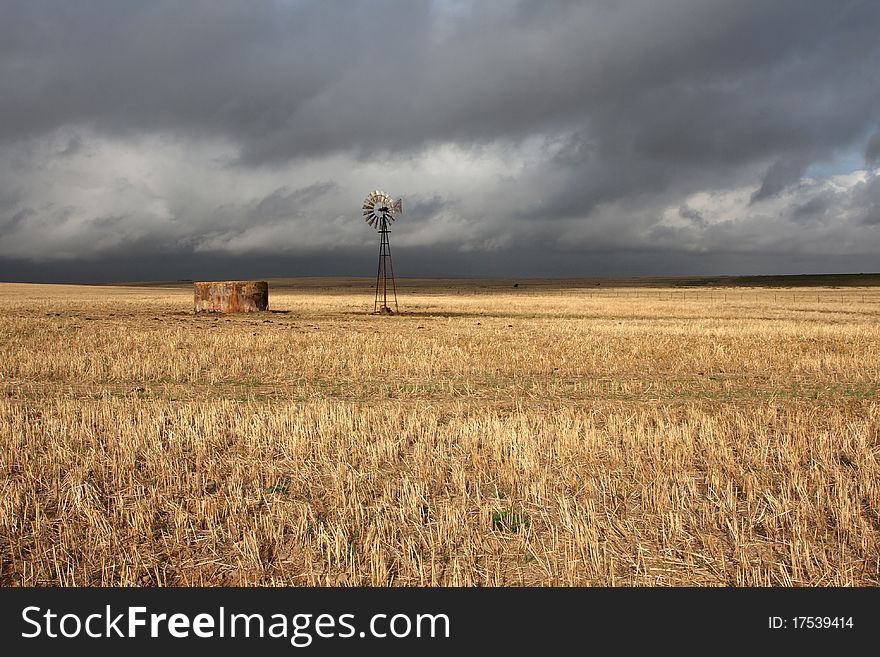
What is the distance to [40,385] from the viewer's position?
49.0 ft

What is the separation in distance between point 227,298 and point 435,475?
109 feet

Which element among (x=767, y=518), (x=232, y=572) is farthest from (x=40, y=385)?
(x=767, y=518)

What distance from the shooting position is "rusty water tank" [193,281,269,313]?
127 ft

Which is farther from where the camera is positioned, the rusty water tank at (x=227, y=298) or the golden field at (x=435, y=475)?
the rusty water tank at (x=227, y=298)

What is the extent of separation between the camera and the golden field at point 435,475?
5.65 meters

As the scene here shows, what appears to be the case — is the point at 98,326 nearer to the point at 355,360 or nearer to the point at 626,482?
the point at 355,360

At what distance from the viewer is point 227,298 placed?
127 ft

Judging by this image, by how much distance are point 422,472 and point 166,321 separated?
27728 millimetres

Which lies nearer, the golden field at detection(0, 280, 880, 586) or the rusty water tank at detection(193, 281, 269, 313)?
the golden field at detection(0, 280, 880, 586)

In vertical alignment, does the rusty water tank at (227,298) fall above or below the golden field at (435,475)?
above

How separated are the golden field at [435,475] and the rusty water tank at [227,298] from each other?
2085 cm

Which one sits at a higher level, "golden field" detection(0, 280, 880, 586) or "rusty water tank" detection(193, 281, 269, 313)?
"rusty water tank" detection(193, 281, 269, 313)

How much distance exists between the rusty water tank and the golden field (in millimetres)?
20853

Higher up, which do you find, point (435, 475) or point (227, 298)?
point (227, 298)
